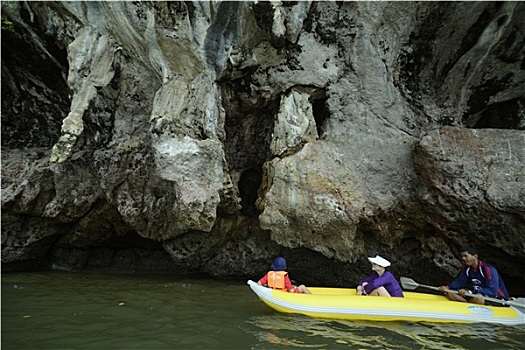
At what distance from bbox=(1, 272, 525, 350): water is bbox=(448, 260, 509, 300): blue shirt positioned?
0.70 metres

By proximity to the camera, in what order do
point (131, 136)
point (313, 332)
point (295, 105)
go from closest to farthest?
point (313, 332), point (295, 105), point (131, 136)

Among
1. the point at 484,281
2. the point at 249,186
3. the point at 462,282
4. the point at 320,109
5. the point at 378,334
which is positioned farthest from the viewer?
the point at 249,186

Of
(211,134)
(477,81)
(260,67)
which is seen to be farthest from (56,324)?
(477,81)

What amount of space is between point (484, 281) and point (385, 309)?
1.99 meters

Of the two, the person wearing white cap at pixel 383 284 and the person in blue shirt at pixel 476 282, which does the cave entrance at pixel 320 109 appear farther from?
the person in blue shirt at pixel 476 282

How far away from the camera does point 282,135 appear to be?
7613mm

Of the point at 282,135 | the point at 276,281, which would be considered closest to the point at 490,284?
the point at 276,281

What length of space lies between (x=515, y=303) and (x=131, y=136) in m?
7.80

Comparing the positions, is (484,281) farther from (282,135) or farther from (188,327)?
(188,327)

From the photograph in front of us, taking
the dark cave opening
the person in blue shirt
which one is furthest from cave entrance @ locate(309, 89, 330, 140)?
the person in blue shirt

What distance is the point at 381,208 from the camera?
7.03 meters

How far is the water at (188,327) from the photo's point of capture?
160 inches

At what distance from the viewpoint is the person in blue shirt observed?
5758mm

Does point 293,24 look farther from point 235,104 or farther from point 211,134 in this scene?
point 211,134
